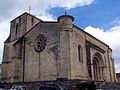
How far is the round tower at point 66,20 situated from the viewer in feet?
87.0

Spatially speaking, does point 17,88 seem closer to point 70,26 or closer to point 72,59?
point 72,59

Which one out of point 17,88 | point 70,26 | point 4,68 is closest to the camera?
point 17,88

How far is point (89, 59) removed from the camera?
29297mm

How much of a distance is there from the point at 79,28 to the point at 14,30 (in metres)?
14.5

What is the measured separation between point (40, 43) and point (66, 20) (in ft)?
18.0

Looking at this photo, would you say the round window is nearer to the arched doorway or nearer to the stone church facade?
the stone church facade

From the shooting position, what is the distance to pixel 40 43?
29.6 meters

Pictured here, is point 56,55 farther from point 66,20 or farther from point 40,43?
point 66,20

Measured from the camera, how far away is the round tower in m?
26.5

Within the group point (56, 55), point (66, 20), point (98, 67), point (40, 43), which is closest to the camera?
point (56, 55)

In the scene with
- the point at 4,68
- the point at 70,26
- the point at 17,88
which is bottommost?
the point at 17,88

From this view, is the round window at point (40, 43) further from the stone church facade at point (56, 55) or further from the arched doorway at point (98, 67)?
the arched doorway at point (98, 67)

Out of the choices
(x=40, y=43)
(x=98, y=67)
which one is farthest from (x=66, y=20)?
(x=98, y=67)

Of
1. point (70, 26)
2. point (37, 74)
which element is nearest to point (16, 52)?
point (37, 74)
